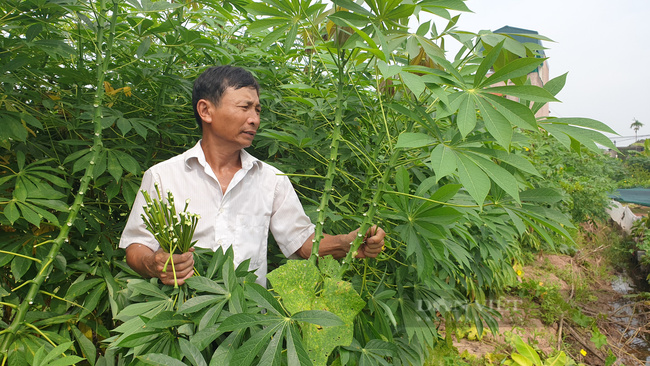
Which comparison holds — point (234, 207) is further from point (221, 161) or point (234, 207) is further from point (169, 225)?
point (169, 225)

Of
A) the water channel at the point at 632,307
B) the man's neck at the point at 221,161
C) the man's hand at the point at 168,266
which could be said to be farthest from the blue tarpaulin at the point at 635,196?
the man's hand at the point at 168,266

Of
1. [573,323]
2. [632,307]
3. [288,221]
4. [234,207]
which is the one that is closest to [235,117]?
[234,207]

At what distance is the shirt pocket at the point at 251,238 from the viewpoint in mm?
1212

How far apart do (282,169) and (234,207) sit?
1.13 ft

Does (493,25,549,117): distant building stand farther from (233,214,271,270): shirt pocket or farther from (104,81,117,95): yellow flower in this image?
(104,81,117,95): yellow flower

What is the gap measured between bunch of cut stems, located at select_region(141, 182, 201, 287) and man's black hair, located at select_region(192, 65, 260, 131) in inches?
19.9

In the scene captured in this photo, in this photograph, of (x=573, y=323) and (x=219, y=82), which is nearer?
(x=219, y=82)

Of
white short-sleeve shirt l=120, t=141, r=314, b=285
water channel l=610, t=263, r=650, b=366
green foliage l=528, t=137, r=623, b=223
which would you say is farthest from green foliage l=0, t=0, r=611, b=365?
green foliage l=528, t=137, r=623, b=223

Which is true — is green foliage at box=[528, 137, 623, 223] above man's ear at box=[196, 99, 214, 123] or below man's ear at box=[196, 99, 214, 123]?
below

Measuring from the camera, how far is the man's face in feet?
3.86

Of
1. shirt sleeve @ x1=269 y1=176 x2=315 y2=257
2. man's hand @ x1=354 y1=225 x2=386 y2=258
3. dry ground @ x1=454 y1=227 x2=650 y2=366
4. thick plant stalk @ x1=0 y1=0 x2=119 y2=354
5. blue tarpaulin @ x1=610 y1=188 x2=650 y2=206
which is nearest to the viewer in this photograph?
thick plant stalk @ x1=0 y1=0 x2=119 y2=354

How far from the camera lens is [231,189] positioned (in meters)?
1.21

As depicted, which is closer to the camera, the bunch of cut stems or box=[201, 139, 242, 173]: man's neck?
the bunch of cut stems

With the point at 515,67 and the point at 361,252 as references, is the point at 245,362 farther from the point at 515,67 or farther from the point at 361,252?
the point at 515,67
